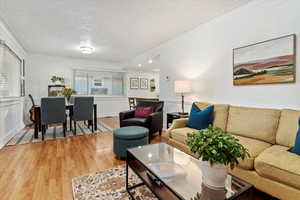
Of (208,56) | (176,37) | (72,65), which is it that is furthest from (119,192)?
(72,65)

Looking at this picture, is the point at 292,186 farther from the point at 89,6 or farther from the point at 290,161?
the point at 89,6

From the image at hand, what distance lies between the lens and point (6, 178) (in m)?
1.89

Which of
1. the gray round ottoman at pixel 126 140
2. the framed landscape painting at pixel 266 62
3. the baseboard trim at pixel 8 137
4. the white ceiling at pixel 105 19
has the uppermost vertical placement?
the white ceiling at pixel 105 19

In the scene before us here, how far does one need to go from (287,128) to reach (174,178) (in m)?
1.50

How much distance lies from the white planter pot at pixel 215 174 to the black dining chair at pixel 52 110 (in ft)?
11.7

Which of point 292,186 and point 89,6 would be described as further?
point 89,6

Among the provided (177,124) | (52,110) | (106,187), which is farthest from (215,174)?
(52,110)

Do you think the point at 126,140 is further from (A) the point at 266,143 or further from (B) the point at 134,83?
(B) the point at 134,83

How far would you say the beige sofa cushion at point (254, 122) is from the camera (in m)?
1.86

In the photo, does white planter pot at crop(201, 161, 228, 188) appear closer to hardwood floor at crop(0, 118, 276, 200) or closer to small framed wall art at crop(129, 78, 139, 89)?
hardwood floor at crop(0, 118, 276, 200)

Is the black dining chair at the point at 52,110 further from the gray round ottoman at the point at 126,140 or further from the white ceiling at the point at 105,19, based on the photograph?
the gray round ottoman at the point at 126,140

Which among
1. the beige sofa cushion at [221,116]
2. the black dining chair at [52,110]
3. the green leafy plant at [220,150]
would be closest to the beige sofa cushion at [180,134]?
the beige sofa cushion at [221,116]

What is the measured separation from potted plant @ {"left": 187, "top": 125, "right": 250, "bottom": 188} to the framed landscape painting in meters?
1.67

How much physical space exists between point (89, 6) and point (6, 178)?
2.70 meters
